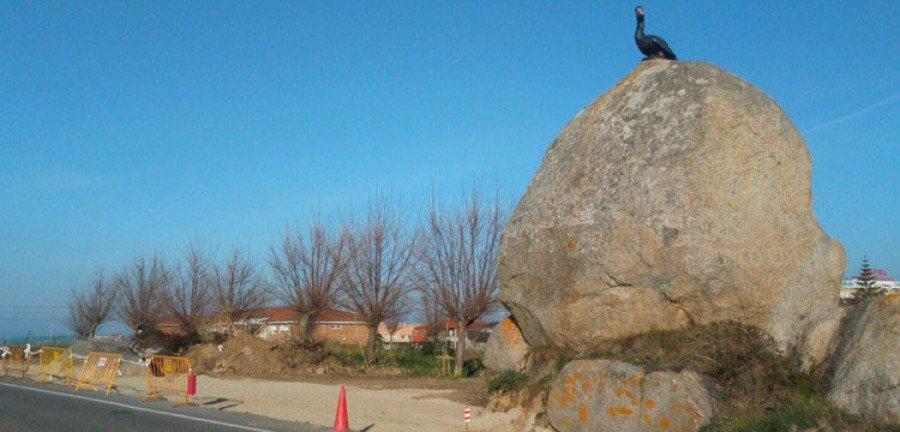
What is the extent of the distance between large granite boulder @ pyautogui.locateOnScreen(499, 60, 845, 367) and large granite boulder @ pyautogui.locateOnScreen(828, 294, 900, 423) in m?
0.92

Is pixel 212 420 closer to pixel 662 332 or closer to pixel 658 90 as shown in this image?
pixel 662 332

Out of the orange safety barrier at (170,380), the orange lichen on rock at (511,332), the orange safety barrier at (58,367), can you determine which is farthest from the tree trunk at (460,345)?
the orange safety barrier at (58,367)

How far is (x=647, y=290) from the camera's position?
1112cm

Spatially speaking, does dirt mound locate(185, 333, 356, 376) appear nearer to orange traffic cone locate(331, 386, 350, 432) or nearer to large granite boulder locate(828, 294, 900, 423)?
orange traffic cone locate(331, 386, 350, 432)

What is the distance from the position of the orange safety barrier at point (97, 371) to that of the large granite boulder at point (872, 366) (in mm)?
17078

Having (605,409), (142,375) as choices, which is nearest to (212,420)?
(605,409)

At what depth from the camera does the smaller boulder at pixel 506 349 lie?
43.6 feet

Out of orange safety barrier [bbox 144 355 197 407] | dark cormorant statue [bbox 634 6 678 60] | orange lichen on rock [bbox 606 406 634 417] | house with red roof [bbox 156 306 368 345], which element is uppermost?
dark cormorant statue [bbox 634 6 678 60]

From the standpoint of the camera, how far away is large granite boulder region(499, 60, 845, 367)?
10.4m

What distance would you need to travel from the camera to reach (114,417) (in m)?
13.0

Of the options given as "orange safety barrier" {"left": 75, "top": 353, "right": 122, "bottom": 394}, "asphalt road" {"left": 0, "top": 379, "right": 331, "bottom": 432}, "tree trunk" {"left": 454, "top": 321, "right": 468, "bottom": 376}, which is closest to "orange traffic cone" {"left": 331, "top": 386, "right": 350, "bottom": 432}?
"asphalt road" {"left": 0, "top": 379, "right": 331, "bottom": 432}

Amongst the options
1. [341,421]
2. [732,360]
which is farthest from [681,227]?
[341,421]

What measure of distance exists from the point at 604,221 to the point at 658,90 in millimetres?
2460

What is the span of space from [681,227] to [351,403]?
9.20 meters
